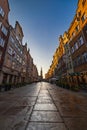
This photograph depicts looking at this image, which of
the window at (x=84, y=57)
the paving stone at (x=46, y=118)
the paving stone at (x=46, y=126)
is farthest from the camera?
the window at (x=84, y=57)

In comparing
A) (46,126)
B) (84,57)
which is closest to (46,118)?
(46,126)

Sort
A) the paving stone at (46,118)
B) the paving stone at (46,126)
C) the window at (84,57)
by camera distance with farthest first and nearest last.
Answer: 1. the window at (84,57)
2. the paving stone at (46,118)
3. the paving stone at (46,126)

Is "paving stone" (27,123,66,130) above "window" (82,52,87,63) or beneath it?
beneath

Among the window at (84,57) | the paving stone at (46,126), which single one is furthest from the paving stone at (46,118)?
the window at (84,57)

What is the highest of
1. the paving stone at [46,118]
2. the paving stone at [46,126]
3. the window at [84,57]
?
the window at [84,57]

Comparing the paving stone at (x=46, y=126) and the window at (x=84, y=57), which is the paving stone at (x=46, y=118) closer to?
the paving stone at (x=46, y=126)

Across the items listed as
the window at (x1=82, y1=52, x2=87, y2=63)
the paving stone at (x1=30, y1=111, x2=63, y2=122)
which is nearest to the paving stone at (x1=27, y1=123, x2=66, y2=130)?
the paving stone at (x1=30, y1=111, x2=63, y2=122)

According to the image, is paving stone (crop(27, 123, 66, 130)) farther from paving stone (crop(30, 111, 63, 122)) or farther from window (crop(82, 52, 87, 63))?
window (crop(82, 52, 87, 63))

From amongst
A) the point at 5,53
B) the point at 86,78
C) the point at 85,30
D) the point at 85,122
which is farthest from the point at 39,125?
the point at 5,53

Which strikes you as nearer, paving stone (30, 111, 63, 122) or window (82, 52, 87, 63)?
paving stone (30, 111, 63, 122)

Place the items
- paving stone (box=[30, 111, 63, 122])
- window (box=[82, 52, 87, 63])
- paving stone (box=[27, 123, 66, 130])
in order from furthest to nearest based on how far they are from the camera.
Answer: window (box=[82, 52, 87, 63]) < paving stone (box=[30, 111, 63, 122]) < paving stone (box=[27, 123, 66, 130])

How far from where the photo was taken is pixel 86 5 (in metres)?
18.1

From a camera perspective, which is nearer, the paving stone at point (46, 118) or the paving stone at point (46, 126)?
the paving stone at point (46, 126)

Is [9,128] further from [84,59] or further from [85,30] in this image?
[85,30]
